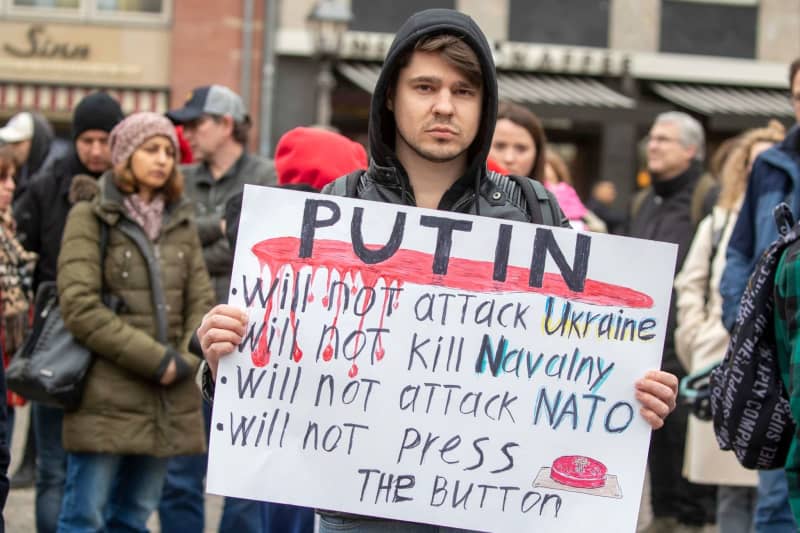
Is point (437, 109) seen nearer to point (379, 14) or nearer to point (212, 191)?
point (212, 191)

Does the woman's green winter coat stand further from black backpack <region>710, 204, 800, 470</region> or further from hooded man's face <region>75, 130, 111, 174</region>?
black backpack <region>710, 204, 800, 470</region>

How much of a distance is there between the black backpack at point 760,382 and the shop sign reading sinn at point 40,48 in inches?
628

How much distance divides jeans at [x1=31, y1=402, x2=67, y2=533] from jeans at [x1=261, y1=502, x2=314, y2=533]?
1435 mm

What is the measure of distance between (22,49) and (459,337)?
1632 centimetres

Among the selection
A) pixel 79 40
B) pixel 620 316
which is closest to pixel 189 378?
pixel 620 316

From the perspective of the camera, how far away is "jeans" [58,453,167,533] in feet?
14.4

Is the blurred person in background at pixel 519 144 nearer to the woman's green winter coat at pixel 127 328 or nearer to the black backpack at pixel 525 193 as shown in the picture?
the woman's green winter coat at pixel 127 328

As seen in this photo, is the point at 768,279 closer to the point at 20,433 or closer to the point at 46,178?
the point at 46,178

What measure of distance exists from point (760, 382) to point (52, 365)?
98.3 inches

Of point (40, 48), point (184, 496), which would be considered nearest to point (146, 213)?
point (184, 496)

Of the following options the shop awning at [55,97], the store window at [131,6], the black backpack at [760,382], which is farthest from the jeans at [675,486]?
the store window at [131,6]

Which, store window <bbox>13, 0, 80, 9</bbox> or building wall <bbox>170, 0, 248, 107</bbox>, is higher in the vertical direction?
store window <bbox>13, 0, 80, 9</bbox>

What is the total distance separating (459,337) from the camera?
2625 millimetres

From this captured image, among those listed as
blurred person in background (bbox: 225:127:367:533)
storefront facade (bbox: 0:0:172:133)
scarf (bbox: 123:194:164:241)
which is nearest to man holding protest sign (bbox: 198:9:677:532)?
blurred person in background (bbox: 225:127:367:533)
